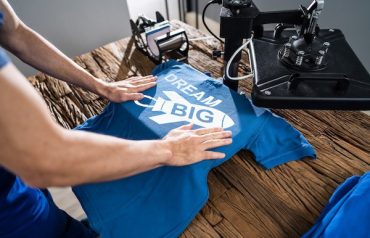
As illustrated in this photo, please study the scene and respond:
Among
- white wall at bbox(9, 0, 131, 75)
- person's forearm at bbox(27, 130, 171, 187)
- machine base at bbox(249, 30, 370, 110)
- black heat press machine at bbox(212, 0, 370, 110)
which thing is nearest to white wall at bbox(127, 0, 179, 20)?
white wall at bbox(9, 0, 131, 75)

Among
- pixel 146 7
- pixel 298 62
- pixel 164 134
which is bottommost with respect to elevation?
pixel 146 7

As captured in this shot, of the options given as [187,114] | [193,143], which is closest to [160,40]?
[187,114]

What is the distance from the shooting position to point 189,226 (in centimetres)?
57

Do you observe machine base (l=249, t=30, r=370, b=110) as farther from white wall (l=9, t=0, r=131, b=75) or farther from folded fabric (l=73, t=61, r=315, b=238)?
white wall (l=9, t=0, r=131, b=75)

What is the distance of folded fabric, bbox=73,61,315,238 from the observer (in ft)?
1.81

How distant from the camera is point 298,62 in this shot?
0.63 meters

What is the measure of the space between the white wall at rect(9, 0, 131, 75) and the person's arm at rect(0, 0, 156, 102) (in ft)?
3.13

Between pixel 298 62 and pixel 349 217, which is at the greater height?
pixel 298 62

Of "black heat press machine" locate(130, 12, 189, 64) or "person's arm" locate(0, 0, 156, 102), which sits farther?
"black heat press machine" locate(130, 12, 189, 64)

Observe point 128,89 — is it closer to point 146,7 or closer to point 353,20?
point 353,20

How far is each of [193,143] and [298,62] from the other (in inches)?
13.2

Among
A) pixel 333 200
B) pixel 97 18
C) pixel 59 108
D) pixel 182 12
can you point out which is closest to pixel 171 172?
pixel 333 200

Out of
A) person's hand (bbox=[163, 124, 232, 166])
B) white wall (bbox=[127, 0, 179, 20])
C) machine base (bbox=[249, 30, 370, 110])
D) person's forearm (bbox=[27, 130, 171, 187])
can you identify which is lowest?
white wall (bbox=[127, 0, 179, 20])

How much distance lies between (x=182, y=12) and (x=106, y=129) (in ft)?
7.09
